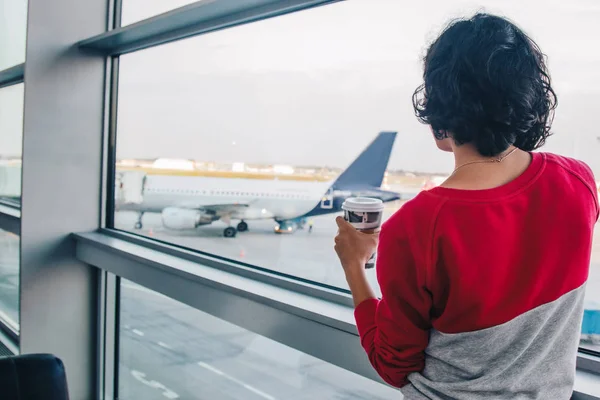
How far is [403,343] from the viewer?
0.80 meters

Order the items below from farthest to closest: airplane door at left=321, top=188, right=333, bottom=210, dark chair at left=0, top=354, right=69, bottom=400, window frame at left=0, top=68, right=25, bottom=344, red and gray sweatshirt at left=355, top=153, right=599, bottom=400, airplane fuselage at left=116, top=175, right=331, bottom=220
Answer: window frame at left=0, top=68, right=25, bottom=344, airplane fuselage at left=116, top=175, right=331, bottom=220, airplane door at left=321, top=188, right=333, bottom=210, dark chair at left=0, top=354, right=69, bottom=400, red and gray sweatshirt at left=355, top=153, right=599, bottom=400

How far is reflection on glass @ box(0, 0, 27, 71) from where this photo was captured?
9.86 ft

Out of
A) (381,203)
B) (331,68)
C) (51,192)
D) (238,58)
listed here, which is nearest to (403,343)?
(381,203)

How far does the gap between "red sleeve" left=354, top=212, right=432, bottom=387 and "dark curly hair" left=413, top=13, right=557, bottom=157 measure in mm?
179

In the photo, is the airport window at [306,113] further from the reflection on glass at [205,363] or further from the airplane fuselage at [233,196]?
the reflection on glass at [205,363]

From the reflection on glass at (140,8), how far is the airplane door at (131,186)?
84 cm

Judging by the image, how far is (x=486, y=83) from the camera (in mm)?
733

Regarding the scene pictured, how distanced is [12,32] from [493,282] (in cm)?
356

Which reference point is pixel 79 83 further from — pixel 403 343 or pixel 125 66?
pixel 403 343

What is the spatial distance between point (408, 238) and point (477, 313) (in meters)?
0.14

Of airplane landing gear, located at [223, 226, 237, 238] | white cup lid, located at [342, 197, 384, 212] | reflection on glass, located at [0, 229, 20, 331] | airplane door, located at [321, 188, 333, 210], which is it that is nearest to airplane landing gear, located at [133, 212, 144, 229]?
airplane landing gear, located at [223, 226, 237, 238]

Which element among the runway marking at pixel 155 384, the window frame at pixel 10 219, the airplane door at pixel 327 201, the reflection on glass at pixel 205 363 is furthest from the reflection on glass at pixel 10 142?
the airplane door at pixel 327 201

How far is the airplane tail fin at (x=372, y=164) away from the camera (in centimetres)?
177

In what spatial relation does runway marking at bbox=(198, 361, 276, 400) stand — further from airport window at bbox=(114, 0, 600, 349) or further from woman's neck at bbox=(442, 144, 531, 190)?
woman's neck at bbox=(442, 144, 531, 190)
